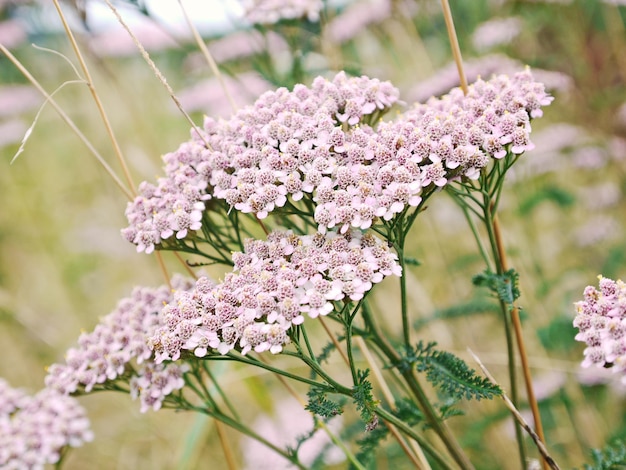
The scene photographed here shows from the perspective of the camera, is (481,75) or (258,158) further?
(481,75)

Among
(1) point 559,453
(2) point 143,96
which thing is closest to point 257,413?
(1) point 559,453

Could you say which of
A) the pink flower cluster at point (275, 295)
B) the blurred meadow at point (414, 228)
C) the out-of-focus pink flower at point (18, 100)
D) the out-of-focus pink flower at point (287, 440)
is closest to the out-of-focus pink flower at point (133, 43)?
the blurred meadow at point (414, 228)

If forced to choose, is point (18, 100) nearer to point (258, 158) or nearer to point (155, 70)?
point (155, 70)

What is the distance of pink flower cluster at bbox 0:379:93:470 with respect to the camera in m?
1.66

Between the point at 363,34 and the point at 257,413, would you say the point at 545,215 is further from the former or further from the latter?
the point at 257,413

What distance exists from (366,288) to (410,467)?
1521 millimetres

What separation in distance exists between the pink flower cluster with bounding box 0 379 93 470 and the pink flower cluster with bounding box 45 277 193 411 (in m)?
0.16

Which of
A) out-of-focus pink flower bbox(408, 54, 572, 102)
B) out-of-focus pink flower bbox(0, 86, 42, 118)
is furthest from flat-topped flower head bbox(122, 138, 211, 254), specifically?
out-of-focus pink flower bbox(0, 86, 42, 118)

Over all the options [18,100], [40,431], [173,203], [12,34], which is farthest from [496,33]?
[18,100]

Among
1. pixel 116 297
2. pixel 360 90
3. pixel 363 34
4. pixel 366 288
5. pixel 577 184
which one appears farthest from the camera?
pixel 577 184

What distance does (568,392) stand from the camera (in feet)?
8.27

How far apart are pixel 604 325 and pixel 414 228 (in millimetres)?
2139

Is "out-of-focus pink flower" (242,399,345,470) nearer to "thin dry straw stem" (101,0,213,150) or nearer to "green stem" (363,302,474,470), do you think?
"green stem" (363,302,474,470)

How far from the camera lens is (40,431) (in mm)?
1703
